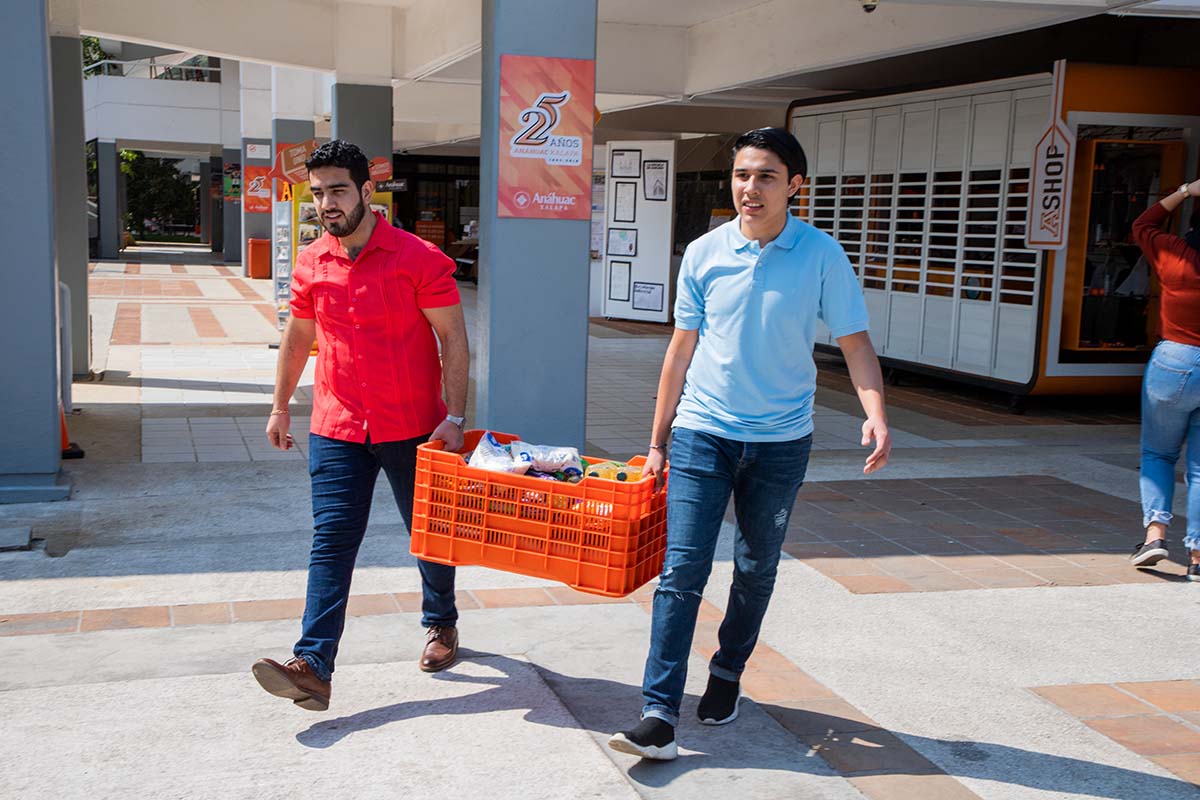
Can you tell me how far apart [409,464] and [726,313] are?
1.18 m

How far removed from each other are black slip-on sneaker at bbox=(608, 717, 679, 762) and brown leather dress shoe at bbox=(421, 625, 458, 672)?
0.93 metres

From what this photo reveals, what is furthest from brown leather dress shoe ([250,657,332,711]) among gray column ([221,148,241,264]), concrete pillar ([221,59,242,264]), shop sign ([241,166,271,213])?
gray column ([221,148,241,264])

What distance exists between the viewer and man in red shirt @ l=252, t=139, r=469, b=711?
4.00 m

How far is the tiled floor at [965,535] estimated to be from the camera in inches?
231

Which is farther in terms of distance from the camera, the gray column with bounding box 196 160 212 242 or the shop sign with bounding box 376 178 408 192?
the gray column with bounding box 196 160 212 242

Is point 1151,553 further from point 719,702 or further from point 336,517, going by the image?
point 336,517

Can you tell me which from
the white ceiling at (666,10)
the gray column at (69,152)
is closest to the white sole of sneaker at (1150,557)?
the white ceiling at (666,10)

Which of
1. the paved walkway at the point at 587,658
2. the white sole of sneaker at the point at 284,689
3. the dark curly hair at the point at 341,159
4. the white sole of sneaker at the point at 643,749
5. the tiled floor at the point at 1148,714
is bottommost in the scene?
the tiled floor at the point at 1148,714

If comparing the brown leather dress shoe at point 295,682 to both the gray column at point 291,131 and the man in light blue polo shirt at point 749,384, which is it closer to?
the man in light blue polo shirt at point 749,384

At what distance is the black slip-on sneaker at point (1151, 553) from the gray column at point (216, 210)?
3731 centimetres

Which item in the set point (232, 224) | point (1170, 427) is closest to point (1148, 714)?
point (1170, 427)

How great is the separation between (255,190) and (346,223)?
2558cm

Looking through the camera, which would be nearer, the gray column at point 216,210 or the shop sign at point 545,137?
the shop sign at point 545,137

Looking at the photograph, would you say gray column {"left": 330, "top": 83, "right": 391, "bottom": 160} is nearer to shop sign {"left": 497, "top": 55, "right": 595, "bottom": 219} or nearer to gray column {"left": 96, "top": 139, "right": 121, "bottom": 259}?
shop sign {"left": 497, "top": 55, "right": 595, "bottom": 219}
